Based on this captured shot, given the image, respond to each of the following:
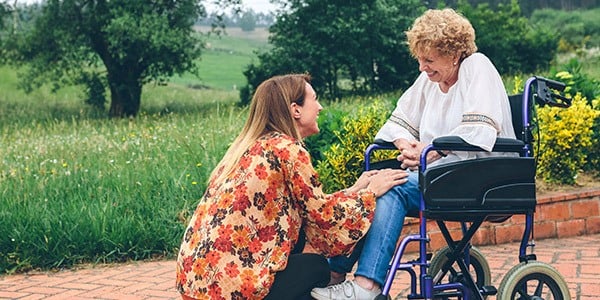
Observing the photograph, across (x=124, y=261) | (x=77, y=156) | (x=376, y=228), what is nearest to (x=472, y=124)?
(x=376, y=228)

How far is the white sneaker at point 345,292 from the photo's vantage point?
10.6ft

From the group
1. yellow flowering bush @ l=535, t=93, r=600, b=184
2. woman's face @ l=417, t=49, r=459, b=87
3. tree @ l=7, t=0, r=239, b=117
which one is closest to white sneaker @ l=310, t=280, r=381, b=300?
woman's face @ l=417, t=49, r=459, b=87

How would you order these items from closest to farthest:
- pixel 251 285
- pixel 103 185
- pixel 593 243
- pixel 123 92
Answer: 1. pixel 251 285
2. pixel 593 243
3. pixel 103 185
4. pixel 123 92

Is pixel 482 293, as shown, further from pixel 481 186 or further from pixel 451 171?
pixel 451 171

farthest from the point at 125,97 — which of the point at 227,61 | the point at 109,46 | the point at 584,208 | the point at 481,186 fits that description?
the point at 227,61

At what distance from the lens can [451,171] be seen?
3.26m

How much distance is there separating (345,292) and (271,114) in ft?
2.53

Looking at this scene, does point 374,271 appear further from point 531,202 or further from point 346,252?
point 531,202

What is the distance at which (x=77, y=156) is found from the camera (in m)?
7.83

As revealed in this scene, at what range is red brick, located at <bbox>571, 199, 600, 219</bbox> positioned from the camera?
5879 mm

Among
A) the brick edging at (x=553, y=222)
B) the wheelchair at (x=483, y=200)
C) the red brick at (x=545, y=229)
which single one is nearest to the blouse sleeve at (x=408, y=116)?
the wheelchair at (x=483, y=200)

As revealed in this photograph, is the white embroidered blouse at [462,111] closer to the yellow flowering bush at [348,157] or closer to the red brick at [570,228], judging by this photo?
the yellow flowering bush at [348,157]

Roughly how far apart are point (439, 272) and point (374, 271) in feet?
2.50

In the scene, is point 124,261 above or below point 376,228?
below
